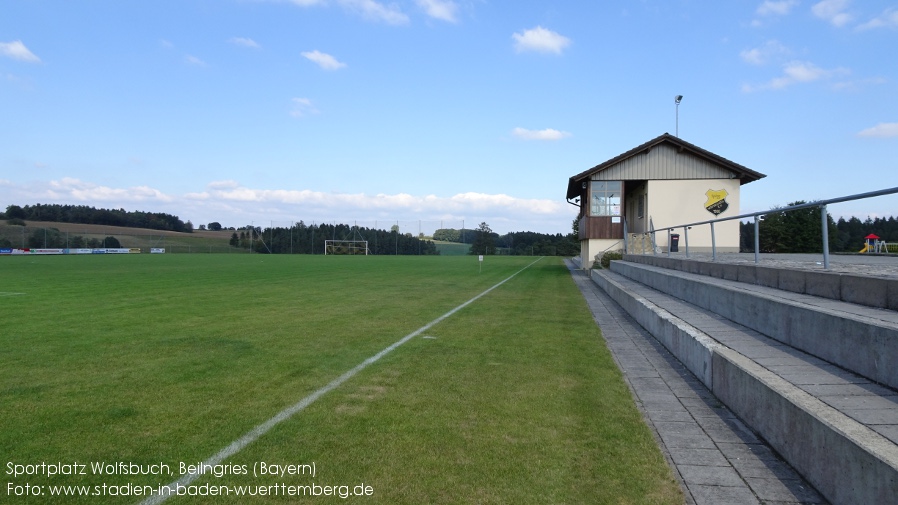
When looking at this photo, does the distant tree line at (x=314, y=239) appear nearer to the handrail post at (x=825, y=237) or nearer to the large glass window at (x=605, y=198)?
the large glass window at (x=605, y=198)

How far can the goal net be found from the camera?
294ft

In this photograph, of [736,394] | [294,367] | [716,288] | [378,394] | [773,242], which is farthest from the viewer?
[773,242]

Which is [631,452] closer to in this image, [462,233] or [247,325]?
[247,325]

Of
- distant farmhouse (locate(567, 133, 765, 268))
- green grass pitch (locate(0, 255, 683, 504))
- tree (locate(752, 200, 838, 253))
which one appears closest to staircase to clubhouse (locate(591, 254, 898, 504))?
tree (locate(752, 200, 838, 253))

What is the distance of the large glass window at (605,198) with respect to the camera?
3019 centimetres

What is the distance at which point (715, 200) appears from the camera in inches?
1134

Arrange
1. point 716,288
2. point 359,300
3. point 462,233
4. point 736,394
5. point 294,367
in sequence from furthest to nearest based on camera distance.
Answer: point 462,233 → point 359,300 → point 716,288 → point 294,367 → point 736,394

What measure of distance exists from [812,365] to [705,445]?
1355mm

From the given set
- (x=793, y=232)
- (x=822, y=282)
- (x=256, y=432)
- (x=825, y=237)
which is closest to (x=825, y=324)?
(x=822, y=282)

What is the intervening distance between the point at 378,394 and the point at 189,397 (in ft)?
5.74

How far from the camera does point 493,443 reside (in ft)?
14.5

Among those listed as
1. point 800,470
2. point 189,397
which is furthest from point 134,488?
point 800,470

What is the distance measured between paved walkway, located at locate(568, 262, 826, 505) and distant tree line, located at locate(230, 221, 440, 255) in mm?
85075

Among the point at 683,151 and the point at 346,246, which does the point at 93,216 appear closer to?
the point at 346,246
